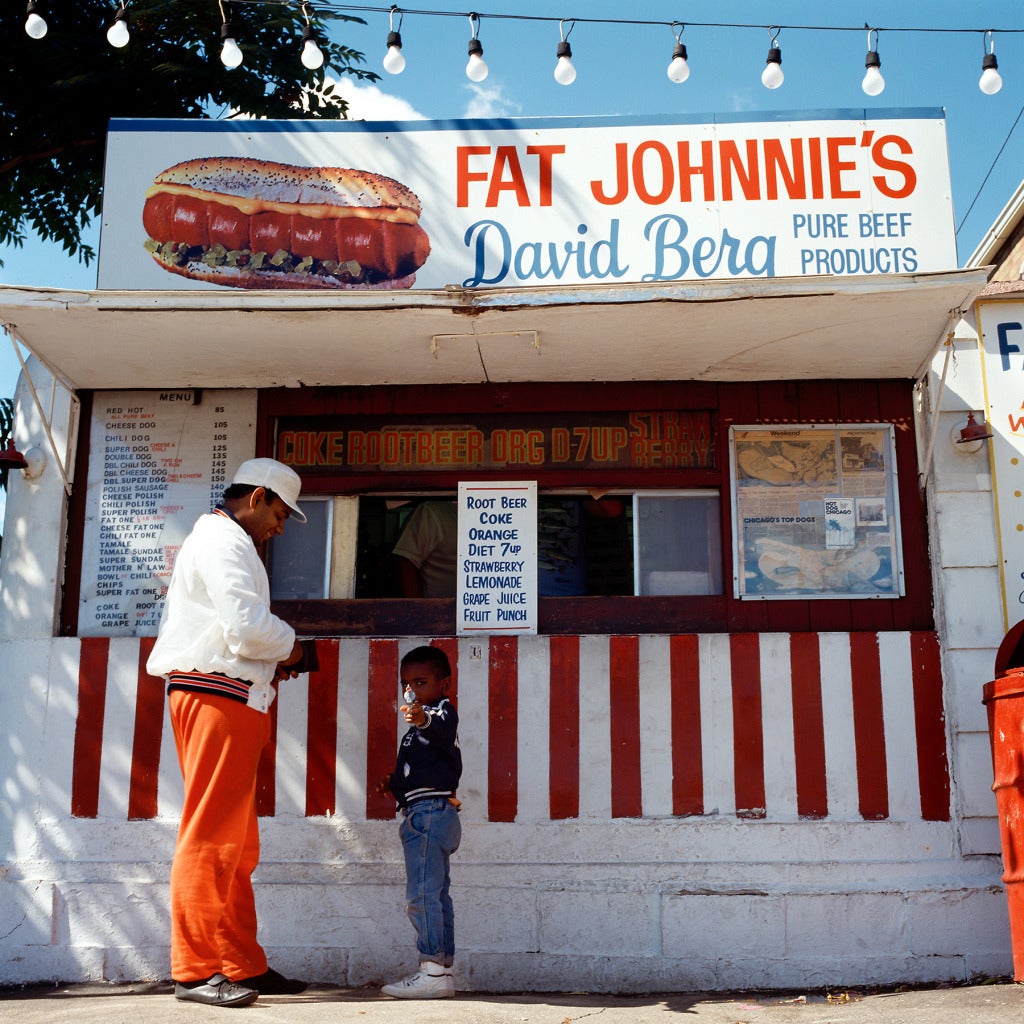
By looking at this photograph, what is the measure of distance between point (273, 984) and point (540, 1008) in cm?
118

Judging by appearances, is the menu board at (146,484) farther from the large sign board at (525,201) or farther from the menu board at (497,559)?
the menu board at (497,559)

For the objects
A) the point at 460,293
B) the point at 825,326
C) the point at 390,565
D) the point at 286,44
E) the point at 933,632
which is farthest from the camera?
the point at 286,44

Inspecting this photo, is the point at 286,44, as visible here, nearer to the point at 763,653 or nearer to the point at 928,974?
the point at 763,653

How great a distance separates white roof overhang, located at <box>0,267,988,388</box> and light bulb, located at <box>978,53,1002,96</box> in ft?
5.73

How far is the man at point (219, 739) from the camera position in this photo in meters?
4.34

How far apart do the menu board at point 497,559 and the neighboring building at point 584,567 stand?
0.11ft

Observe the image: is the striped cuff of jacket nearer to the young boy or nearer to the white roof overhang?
the young boy

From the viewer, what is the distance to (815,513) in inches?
236

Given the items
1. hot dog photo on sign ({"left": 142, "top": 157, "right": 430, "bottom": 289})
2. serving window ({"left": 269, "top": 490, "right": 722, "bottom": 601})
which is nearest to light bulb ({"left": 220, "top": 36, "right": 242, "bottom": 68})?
hot dog photo on sign ({"left": 142, "top": 157, "right": 430, "bottom": 289})

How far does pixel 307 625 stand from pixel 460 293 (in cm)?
208

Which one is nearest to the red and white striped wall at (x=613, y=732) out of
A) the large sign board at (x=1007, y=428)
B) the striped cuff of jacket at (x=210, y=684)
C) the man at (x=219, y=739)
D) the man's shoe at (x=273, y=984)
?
the large sign board at (x=1007, y=428)

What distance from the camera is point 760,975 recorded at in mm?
5242

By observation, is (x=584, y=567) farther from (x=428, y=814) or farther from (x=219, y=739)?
(x=219, y=739)

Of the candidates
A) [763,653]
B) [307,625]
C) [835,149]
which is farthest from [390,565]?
[835,149]
